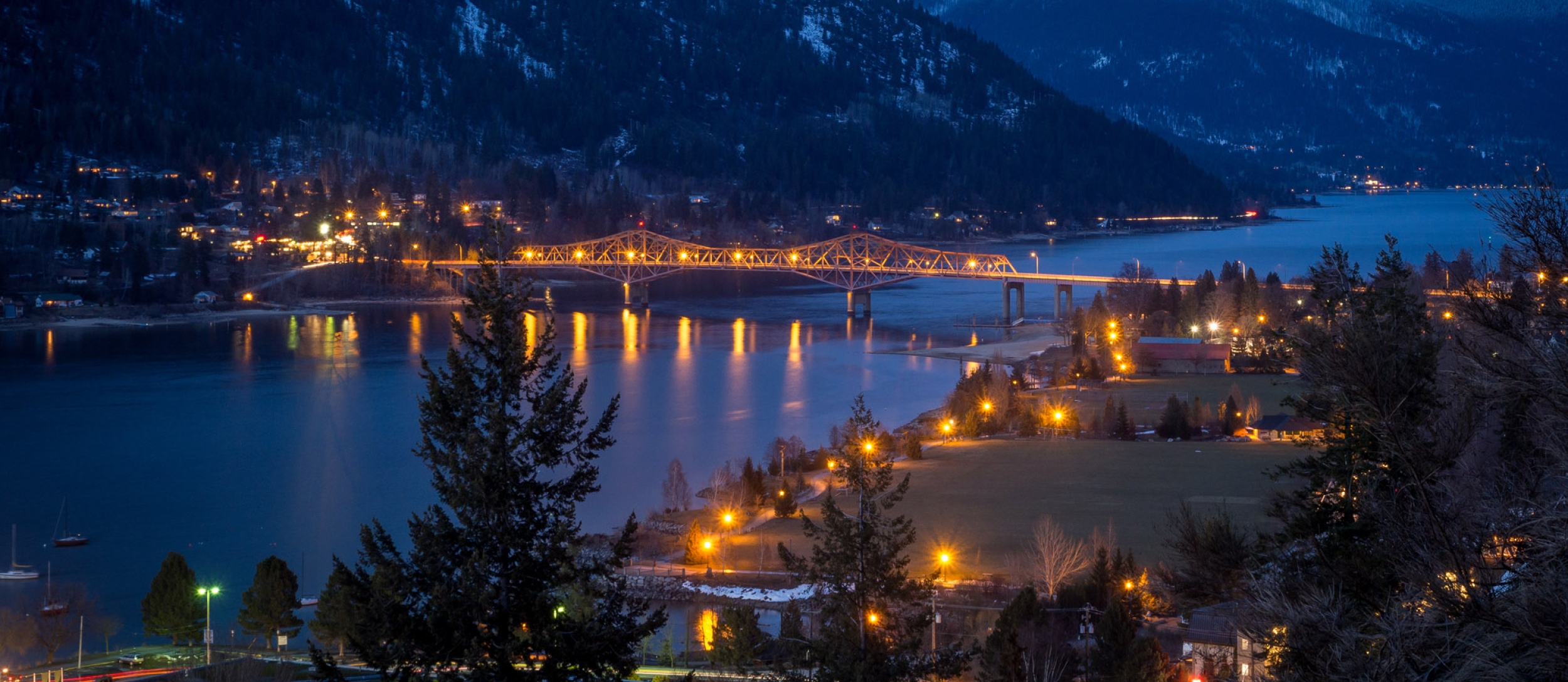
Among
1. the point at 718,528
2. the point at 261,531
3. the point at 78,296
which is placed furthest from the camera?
the point at 78,296

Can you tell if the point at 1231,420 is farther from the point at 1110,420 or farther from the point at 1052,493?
the point at 1052,493

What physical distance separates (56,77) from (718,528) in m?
52.1

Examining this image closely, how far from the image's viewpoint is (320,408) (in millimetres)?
17438

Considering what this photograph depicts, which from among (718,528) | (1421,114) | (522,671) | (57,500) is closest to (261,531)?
(57,500)

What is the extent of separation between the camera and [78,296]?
2984 centimetres

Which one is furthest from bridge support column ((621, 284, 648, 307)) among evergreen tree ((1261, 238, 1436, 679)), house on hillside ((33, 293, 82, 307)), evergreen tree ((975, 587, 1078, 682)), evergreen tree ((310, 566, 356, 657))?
evergreen tree ((1261, 238, 1436, 679))

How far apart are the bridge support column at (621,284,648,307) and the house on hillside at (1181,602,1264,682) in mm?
27687

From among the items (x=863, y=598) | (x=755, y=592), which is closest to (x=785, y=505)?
(x=755, y=592)

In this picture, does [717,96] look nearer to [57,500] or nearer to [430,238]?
[430,238]

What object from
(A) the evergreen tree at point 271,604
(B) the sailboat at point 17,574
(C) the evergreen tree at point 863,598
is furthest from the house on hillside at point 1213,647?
(B) the sailboat at point 17,574

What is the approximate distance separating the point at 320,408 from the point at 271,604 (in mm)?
10060

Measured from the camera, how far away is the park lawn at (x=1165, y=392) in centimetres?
1496

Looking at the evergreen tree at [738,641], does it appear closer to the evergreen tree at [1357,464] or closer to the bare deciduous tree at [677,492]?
the evergreen tree at [1357,464]

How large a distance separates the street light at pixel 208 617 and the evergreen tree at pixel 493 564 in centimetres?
435
